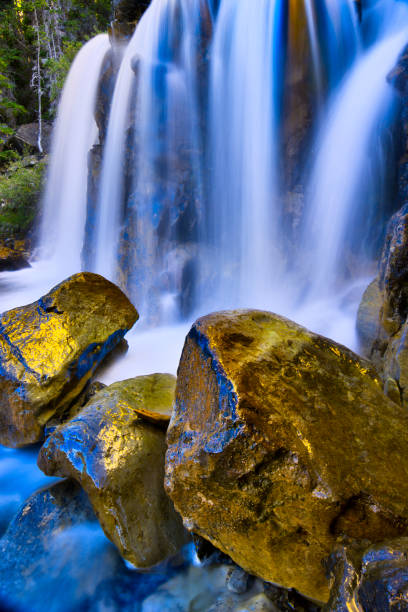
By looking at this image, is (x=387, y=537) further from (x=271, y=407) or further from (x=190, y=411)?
(x=190, y=411)

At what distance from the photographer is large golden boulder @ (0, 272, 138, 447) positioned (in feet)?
11.0

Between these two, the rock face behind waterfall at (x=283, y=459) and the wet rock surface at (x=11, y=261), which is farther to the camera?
the wet rock surface at (x=11, y=261)

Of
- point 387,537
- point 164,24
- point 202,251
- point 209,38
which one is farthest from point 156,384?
point 164,24

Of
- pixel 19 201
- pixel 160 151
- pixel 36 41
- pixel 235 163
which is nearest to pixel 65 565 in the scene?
pixel 235 163

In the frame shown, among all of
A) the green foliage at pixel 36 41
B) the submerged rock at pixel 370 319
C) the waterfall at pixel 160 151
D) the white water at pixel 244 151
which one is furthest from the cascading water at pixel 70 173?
the submerged rock at pixel 370 319

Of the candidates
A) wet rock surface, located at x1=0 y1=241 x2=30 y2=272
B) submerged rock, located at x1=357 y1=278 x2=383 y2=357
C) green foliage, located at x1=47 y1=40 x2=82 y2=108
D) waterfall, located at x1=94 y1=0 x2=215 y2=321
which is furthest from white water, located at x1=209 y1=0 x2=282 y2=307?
green foliage, located at x1=47 y1=40 x2=82 y2=108

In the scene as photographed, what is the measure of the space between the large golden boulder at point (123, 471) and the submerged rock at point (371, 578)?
1.24m

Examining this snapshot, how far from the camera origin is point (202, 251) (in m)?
7.49

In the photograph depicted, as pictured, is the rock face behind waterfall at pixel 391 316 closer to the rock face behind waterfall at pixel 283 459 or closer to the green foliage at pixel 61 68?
the rock face behind waterfall at pixel 283 459

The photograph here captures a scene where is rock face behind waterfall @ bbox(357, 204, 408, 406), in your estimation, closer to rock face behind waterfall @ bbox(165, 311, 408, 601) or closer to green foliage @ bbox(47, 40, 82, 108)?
rock face behind waterfall @ bbox(165, 311, 408, 601)

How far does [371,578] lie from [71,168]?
14.9m

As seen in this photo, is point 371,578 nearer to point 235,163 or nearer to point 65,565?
point 65,565

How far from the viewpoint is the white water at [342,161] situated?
578 centimetres

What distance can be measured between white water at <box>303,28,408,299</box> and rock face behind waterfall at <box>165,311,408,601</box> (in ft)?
15.0
